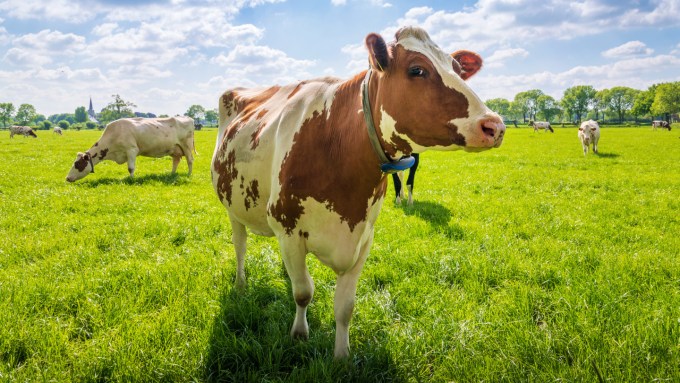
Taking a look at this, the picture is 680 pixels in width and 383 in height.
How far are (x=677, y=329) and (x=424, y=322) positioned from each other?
1957mm

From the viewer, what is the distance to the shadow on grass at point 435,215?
620 cm

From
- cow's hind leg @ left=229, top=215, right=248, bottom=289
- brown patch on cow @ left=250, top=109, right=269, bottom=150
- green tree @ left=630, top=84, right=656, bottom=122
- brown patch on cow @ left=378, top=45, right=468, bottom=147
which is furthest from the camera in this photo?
green tree @ left=630, top=84, right=656, bottom=122

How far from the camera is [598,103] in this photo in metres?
132

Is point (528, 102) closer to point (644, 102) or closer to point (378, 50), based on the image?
point (644, 102)

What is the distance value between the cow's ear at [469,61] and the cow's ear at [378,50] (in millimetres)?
742

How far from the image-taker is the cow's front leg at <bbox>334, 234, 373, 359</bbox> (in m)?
2.81

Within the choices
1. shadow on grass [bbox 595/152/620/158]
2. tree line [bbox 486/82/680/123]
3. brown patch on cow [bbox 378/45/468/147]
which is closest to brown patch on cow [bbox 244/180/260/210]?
brown patch on cow [bbox 378/45/468/147]

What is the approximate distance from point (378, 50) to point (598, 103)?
162178 millimetres

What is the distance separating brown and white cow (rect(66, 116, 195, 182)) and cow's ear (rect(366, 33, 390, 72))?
12.4 metres

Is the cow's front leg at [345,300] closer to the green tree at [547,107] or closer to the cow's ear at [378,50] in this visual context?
the cow's ear at [378,50]

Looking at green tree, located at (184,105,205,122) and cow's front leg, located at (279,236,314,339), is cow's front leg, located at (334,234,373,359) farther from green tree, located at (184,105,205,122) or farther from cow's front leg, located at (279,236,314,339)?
green tree, located at (184,105,205,122)

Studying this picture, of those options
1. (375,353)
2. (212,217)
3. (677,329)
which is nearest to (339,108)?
(375,353)

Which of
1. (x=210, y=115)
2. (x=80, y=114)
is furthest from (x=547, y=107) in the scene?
(x=80, y=114)

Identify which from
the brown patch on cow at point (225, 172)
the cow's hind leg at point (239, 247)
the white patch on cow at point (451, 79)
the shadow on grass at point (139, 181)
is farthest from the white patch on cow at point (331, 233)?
the shadow on grass at point (139, 181)
